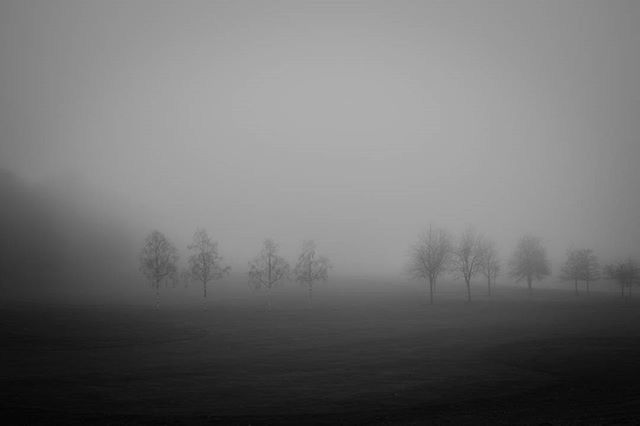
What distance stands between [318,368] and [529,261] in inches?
3718

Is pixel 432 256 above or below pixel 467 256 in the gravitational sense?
above

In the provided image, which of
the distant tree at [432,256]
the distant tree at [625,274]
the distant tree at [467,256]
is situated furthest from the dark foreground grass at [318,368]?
the distant tree at [625,274]

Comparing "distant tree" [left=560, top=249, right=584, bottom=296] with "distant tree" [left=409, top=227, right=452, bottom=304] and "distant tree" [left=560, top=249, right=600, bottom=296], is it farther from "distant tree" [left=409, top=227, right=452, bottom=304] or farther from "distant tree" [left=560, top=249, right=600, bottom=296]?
"distant tree" [left=409, top=227, right=452, bottom=304]

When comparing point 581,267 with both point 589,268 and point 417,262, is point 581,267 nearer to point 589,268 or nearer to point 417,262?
point 589,268

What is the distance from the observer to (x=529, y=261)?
107562 millimetres

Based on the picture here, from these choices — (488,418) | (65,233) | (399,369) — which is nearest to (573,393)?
(488,418)

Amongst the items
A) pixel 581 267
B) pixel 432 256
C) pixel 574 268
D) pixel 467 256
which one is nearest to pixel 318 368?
pixel 432 256

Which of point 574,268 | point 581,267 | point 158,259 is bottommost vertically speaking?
point 574,268

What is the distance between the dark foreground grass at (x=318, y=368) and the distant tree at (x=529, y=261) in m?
44.3

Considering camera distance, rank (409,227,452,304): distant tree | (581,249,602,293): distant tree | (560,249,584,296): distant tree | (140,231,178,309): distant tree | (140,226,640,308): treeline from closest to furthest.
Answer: (140,231,178,309): distant tree, (140,226,640,308): treeline, (409,227,452,304): distant tree, (581,249,602,293): distant tree, (560,249,584,296): distant tree

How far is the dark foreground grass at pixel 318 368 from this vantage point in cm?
2234

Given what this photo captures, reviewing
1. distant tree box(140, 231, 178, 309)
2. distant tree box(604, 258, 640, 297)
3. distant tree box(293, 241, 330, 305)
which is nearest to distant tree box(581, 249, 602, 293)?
distant tree box(604, 258, 640, 297)

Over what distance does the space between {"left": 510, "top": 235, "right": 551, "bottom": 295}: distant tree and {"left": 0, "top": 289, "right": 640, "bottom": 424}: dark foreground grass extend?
145 feet

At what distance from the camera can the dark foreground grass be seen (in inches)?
880
